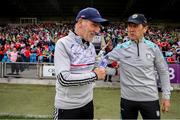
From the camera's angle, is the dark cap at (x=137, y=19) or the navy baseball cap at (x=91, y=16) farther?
the dark cap at (x=137, y=19)

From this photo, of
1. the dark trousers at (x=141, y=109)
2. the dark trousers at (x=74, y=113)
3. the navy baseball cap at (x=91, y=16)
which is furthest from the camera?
the dark trousers at (x=141, y=109)

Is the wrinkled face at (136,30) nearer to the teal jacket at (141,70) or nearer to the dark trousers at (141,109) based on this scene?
the teal jacket at (141,70)

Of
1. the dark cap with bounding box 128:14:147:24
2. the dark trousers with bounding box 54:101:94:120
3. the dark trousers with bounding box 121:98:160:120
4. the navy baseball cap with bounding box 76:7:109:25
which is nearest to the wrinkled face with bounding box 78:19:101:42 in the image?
the navy baseball cap with bounding box 76:7:109:25

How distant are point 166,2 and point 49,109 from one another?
40.2 meters

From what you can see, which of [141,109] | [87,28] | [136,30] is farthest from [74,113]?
[136,30]

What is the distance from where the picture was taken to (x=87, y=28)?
149 inches

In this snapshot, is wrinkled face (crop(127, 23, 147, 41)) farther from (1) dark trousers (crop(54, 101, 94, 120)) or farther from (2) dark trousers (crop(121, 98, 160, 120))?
(1) dark trousers (crop(54, 101, 94, 120))

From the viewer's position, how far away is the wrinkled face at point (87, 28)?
12.4 feet

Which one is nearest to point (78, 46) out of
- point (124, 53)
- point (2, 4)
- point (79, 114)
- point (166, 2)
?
point (79, 114)

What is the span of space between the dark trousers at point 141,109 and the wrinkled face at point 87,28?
4.35 ft

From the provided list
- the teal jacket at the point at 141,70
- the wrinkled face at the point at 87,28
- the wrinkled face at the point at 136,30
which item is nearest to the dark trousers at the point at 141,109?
the teal jacket at the point at 141,70

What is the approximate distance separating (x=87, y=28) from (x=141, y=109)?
1.49 meters

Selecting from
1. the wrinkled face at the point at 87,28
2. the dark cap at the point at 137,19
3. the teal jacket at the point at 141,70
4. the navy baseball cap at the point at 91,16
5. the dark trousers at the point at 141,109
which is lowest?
the dark trousers at the point at 141,109

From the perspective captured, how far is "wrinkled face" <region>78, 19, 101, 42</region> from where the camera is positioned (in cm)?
377
